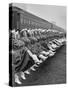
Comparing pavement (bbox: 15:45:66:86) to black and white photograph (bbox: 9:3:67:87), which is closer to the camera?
black and white photograph (bbox: 9:3:67:87)

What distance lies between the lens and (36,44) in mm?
6723

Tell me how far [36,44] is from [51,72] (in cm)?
71

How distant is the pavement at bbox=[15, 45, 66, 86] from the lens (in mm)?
6614

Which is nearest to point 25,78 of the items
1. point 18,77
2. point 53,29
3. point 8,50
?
point 18,77

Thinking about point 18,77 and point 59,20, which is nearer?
point 18,77

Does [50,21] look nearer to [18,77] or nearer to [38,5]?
[38,5]

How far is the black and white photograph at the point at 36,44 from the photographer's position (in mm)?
6426

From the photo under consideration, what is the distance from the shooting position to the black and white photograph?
6426 millimetres

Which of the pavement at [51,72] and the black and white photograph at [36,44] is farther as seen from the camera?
the pavement at [51,72]

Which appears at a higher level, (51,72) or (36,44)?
(36,44)

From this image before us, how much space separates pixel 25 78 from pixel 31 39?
2.73 feet

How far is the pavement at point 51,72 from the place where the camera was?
21.7 ft

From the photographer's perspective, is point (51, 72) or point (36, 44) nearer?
point (36, 44)

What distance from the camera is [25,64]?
6.54 metres
